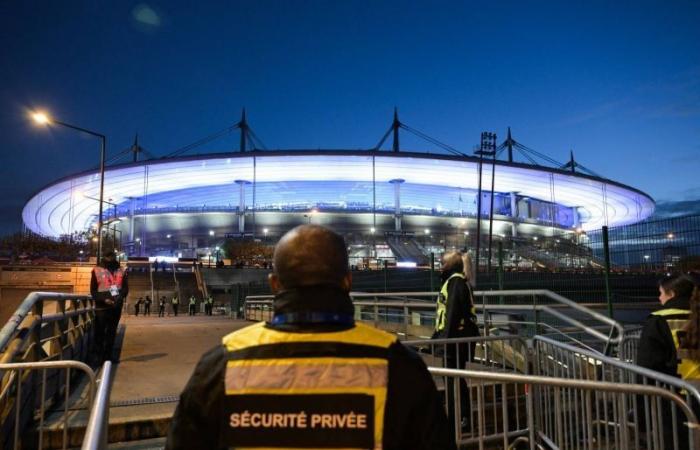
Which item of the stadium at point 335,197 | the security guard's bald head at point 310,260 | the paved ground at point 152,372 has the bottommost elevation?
the paved ground at point 152,372

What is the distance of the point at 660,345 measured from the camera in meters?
3.98

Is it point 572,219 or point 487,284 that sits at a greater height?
point 572,219

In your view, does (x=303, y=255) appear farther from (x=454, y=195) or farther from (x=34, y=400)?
(x=454, y=195)

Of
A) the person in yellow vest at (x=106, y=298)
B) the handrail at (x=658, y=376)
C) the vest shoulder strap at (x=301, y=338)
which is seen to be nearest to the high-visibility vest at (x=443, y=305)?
the handrail at (x=658, y=376)

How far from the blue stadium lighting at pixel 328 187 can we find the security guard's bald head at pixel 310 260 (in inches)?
2424

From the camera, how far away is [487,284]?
1366 cm

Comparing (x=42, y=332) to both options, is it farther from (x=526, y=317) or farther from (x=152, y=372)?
(x=526, y=317)

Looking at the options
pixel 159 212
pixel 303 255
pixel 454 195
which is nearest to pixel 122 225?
Answer: pixel 159 212

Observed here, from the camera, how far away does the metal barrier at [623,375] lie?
289 cm

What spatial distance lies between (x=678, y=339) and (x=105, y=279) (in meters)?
7.64

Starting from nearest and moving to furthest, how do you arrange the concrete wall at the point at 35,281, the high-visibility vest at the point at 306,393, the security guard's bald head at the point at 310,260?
the high-visibility vest at the point at 306,393 < the security guard's bald head at the point at 310,260 < the concrete wall at the point at 35,281

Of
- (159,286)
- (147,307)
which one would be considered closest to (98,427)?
(147,307)

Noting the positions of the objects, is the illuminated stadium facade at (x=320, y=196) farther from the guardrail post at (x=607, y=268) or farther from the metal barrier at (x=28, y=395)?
the metal barrier at (x=28, y=395)

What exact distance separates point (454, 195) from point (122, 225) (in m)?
50.3
